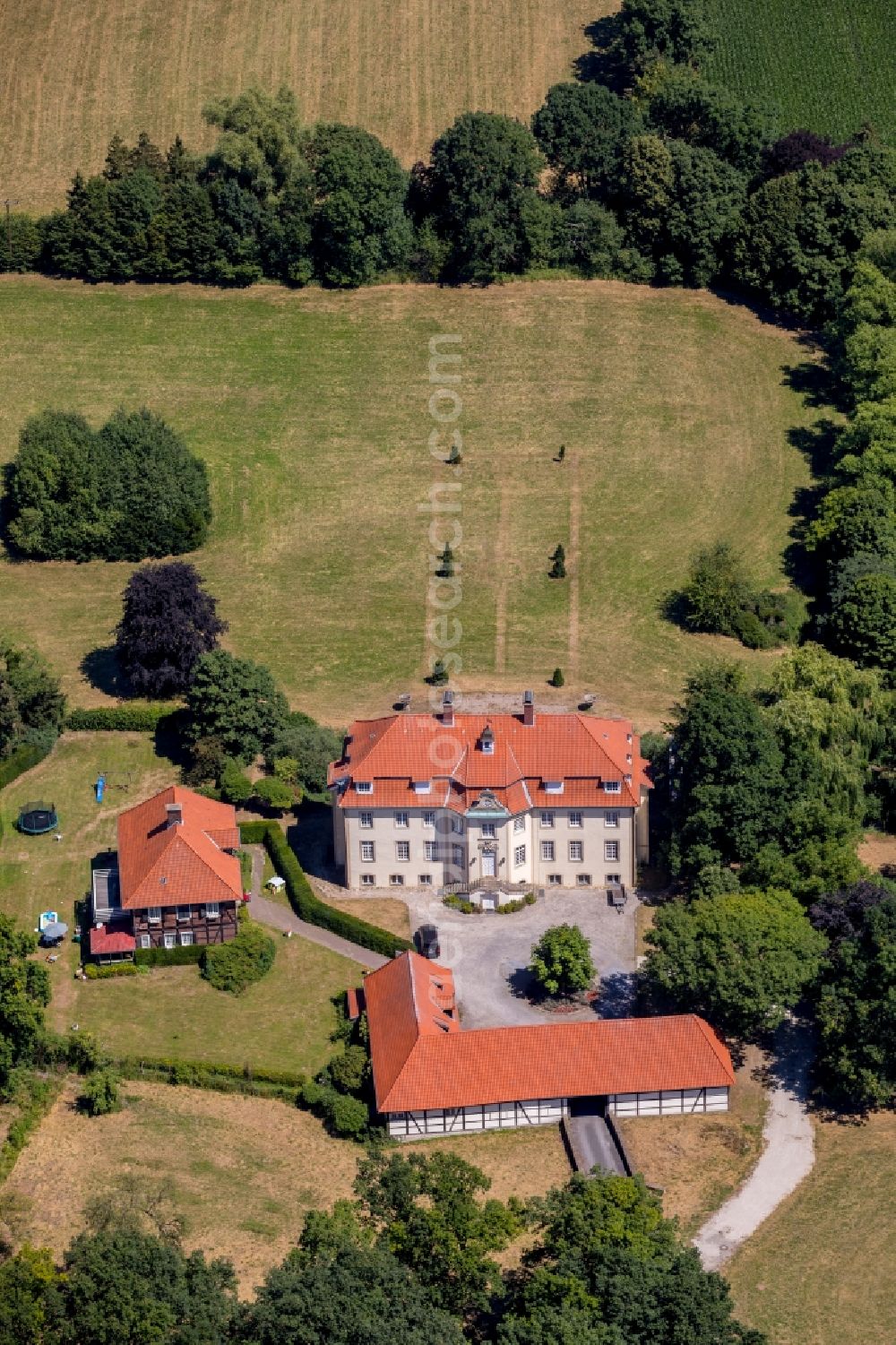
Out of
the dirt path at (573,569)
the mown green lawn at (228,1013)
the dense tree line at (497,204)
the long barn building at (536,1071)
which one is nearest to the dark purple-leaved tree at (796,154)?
the dense tree line at (497,204)

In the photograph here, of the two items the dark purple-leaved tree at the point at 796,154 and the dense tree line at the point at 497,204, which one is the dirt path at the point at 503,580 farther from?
the dark purple-leaved tree at the point at 796,154

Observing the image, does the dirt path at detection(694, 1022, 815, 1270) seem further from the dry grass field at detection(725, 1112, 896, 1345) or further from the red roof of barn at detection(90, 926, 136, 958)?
the red roof of barn at detection(90, 926, 136, 958)

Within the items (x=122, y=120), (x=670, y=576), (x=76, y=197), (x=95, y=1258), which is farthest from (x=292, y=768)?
(x=122, y=120)

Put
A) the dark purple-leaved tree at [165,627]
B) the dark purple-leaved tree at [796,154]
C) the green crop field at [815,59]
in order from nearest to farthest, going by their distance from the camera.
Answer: the dark purple-leaved tree at [165,627]
the dark purple-leaved tree at [796,154]
the green crop field at [815,59]

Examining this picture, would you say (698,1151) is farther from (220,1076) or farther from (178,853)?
(178,853)

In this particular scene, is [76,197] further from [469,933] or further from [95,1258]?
[95,1258]

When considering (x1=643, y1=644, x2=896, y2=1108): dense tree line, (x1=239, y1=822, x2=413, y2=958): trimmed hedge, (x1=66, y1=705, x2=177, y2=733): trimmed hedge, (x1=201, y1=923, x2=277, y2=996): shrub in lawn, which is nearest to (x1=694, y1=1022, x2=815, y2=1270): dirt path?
(x1=643, y1=644, x2=896, y2=1108): dense tree line
